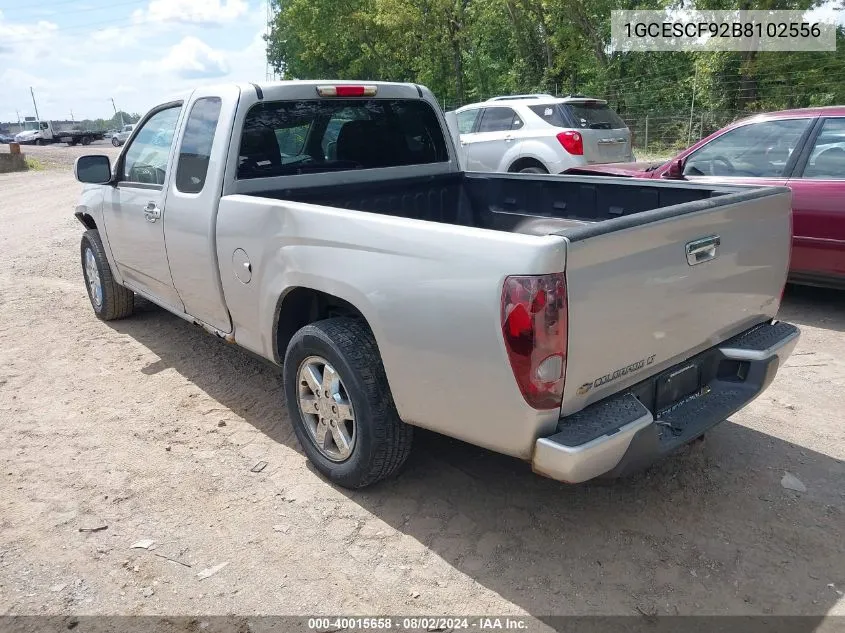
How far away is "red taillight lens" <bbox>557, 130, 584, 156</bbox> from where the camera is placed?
10.1m

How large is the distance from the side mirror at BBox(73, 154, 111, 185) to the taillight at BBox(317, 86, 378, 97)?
1848 mm

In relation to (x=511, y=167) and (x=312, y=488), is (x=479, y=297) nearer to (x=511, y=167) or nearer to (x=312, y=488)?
(x=312, y=488)

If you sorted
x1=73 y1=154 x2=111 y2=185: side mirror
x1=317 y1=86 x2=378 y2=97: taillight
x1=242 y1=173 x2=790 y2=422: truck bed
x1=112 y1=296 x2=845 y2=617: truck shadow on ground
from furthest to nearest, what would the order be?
x1=73 y1=154 x2=111 y2=185: side mirror < x1=317 y1=86 x2=378 y2=97: taillight < x1=112 y1=296 x2=845 y2=617: truck shadow on ground < x1=242 y1=173 x2=790 y2=422: truck bed

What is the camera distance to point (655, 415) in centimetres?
298

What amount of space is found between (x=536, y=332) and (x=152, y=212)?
3.11m

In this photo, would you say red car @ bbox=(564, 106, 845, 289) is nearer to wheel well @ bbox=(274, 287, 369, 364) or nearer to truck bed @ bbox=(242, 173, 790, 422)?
truck bed @ bbox=(242, 173, 790, 422)

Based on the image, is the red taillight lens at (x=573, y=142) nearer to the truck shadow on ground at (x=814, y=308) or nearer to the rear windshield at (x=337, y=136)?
the truck shadow on ground at (x=814, y=308)

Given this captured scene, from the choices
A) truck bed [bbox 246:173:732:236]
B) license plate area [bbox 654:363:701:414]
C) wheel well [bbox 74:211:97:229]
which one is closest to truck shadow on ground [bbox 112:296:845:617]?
license plate area [bbox 654:363:701:414]

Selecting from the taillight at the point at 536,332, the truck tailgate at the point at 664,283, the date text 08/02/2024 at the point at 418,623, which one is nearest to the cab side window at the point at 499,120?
the truck tailgate at the point at 664,283

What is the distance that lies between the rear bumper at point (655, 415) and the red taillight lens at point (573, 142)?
7047 mm

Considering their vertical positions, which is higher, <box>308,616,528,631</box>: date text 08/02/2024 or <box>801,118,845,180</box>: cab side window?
<box>801,118,845,180</box>: cab side window

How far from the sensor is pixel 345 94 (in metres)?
4.34

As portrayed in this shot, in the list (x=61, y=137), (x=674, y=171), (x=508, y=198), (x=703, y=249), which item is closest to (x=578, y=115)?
(x=674, y=171)

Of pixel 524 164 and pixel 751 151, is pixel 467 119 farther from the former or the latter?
pixel 751 151
